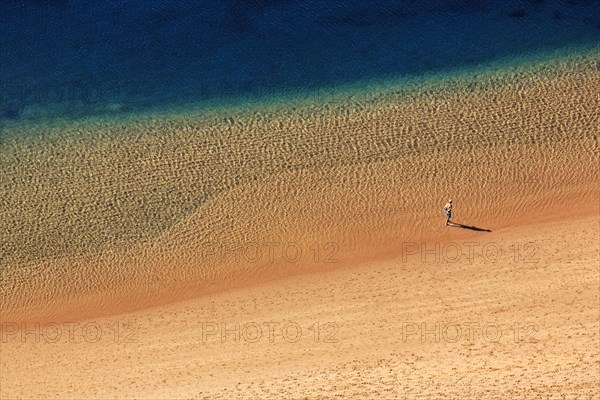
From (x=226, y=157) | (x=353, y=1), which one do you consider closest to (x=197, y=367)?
(x=226, y=157)

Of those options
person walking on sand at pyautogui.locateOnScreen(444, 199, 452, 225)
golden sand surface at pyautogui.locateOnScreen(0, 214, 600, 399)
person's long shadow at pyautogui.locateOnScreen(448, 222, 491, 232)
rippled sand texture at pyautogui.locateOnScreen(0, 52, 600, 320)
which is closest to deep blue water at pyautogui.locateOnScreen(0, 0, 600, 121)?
rippled sand texture at pyautogui.locateOnScreen(0, 52, 600, 320)

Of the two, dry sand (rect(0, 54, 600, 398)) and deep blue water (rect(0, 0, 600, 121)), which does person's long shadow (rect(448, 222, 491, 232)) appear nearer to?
dry sand (rect(0, 54, 600, 398))

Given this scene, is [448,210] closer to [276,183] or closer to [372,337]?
[372,337]

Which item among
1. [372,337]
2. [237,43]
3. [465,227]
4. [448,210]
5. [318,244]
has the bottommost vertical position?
[372,337]

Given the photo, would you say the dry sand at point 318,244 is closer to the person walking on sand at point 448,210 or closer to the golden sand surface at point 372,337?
the golden sand surface at point 372,337

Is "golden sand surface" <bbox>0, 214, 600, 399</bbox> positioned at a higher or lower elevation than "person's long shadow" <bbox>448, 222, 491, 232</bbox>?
lower

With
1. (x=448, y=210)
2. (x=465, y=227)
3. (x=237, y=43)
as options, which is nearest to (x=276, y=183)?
(x=448, y=210)

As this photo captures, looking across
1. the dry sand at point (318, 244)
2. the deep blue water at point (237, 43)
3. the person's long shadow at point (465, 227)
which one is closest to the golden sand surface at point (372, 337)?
the dry sand at point (318, 244)
